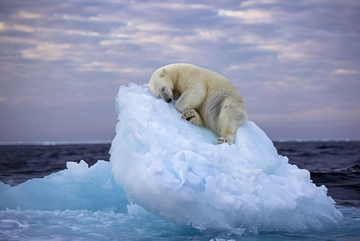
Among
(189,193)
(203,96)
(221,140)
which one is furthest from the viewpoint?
(203,96)

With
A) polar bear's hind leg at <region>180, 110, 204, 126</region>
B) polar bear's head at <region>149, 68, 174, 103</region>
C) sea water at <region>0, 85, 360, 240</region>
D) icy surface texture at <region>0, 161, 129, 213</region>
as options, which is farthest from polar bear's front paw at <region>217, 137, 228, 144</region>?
icy surface texture at <region>0, 161, 129, 213</region>

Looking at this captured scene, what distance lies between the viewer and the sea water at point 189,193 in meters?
6.09

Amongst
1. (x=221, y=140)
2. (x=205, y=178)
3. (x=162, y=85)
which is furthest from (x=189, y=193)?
(x=162, y=85)

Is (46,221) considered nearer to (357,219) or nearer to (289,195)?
(289,195)

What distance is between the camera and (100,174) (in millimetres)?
8727

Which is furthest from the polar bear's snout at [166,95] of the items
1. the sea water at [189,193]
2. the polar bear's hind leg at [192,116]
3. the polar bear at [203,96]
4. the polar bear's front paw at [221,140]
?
the polar bear's front paw at [221,140]

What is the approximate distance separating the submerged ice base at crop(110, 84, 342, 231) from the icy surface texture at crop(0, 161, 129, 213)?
1.61 m

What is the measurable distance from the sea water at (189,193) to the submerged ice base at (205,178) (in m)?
0.01

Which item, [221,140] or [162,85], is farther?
[162,85]

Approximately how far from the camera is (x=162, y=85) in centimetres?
783

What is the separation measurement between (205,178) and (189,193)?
0.43 m

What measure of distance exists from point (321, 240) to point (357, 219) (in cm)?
242

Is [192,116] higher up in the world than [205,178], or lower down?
higher up

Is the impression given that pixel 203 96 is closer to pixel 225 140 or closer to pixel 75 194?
pixel 225 140
